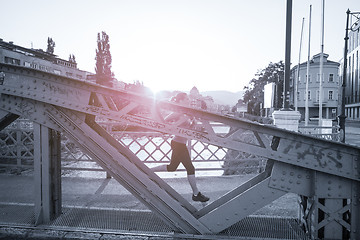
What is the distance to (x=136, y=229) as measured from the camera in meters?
4.30

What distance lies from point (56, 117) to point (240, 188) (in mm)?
3395

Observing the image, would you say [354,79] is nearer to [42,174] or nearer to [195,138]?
[195,138]

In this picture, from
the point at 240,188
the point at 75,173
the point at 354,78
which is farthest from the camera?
the point at 354,78

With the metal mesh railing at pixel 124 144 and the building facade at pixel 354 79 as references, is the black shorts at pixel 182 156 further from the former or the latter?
the building facade at pixel 354 79

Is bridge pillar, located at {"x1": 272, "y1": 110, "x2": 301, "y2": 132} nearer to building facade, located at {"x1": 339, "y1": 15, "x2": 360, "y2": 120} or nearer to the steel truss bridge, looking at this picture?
the steel truss bridge

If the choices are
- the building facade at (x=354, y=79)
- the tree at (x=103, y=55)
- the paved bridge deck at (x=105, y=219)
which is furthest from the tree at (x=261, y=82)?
the paved bridge deck at (x=105, y=219)

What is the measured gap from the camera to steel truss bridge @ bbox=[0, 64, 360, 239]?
3.85 meters

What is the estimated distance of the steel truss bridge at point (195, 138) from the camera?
3846 millimetres

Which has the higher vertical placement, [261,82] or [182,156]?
[261,82]

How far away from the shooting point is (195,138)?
3959 mm

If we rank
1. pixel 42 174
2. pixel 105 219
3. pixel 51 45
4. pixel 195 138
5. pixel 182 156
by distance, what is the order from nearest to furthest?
pixel 195 138 < pixel 42 174 < pixel 105 219 < pixel 182 156 < pixel 51 45

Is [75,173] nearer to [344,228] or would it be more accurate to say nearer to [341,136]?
[344,228]

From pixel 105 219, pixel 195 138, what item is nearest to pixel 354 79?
pixel 195 138

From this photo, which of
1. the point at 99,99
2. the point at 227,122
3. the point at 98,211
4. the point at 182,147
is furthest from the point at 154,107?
the point at 98,211
